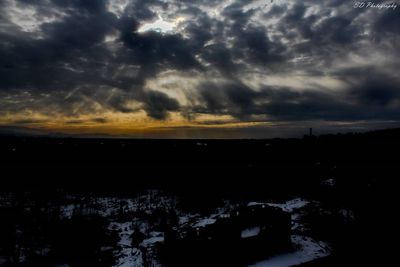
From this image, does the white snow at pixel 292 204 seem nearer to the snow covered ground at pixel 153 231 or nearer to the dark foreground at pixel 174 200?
the snow covered ground at pixel 153 231

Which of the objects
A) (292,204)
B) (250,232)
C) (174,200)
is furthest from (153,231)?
(292,204)

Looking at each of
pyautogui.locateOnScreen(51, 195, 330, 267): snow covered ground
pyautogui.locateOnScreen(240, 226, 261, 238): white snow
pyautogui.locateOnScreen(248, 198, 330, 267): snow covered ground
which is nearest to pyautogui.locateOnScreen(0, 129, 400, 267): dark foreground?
pyautogui.locateOnScreen(51, 195, 330, 267): snow covered ground

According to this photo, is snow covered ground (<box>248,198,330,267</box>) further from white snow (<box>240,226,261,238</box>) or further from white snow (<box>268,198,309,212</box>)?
white snow (<box>268,198,309,212</box>)

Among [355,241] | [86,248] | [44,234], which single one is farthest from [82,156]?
[355,241]

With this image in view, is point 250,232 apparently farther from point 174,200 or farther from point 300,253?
point 174,200

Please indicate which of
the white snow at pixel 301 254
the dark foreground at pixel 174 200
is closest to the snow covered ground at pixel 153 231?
the white snow at pixel 301 254
